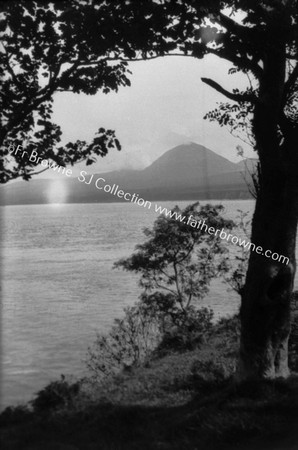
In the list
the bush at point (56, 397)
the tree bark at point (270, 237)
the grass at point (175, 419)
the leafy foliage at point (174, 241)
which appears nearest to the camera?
the grass at point (175, 419)

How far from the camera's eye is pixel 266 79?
1136cm

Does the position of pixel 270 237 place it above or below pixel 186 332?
above

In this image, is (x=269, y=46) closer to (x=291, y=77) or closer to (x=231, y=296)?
(x=291, y=77)

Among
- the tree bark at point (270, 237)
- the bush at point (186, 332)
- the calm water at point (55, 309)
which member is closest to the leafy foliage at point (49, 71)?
the tree bark at point (270, 237)

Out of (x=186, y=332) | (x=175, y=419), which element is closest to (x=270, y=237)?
(x=175, y=419)

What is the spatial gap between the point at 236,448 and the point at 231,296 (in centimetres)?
4645

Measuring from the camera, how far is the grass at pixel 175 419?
8.34m

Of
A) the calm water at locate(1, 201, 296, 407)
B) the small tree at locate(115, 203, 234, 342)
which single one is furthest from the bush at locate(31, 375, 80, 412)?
the calm water at locate(1, 201, 296, 407)

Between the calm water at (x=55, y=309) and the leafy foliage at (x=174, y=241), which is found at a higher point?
the leafy foliage at (x=174, y=241)

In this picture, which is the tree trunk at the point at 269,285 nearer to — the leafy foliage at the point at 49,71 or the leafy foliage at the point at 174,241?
the leafy foliage at the point at 49,71

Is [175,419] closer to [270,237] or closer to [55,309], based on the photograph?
[270,237]

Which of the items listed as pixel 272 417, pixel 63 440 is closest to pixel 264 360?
pixel 272 417

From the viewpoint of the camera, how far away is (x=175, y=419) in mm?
9734

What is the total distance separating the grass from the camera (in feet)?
27.4
